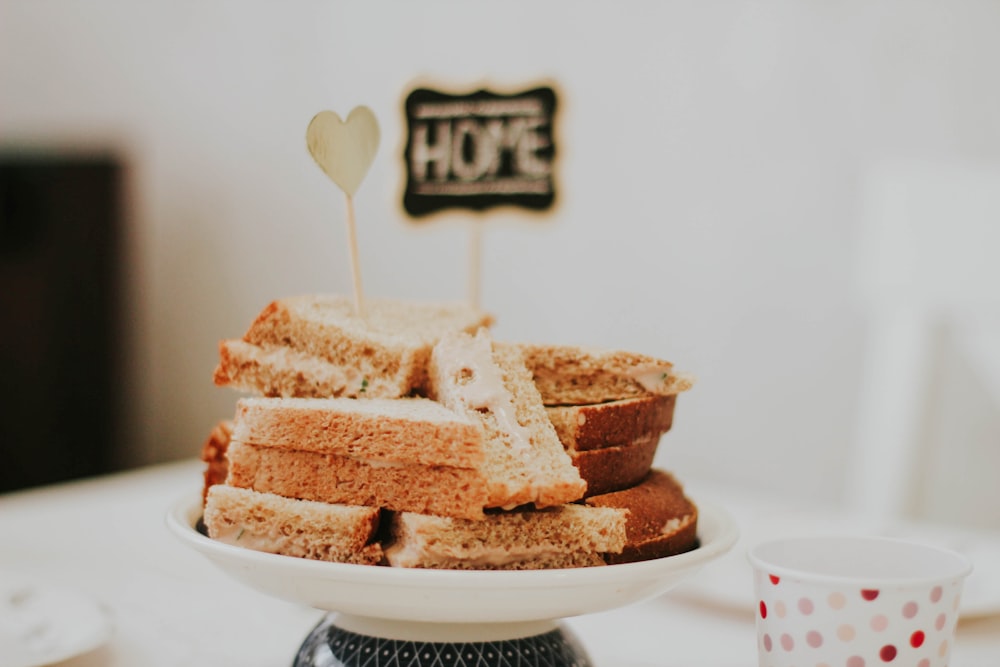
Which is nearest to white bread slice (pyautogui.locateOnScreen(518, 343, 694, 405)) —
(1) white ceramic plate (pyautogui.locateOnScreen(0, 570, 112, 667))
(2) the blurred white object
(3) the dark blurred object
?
(1) white ceramic plate (pyautogui.locateOnScreen(0, 570, 112, 667))

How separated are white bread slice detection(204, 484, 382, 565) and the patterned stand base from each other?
0.09 metres

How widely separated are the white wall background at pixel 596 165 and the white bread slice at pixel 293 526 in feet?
5.68

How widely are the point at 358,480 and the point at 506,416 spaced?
0.13 m

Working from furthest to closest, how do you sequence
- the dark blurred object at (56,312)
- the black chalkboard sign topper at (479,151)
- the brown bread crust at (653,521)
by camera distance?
the dark blurred object at (56,312), the black chalkboard sign topper at (479,151), the brown bread crust at (653,521)

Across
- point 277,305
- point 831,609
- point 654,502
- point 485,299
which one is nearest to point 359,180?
point 277,305

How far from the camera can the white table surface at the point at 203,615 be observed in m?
1.00

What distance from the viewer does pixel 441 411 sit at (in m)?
0.81

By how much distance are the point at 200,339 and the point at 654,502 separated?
3019mm

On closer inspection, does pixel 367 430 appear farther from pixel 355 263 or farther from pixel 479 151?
pixel 479 151

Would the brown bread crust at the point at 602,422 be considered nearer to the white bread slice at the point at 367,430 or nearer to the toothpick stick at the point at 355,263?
the white bread slice at the point at 367,430

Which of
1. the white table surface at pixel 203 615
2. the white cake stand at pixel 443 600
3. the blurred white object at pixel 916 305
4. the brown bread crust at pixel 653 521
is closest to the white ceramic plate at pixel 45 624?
the white table surface at pixel 203 615

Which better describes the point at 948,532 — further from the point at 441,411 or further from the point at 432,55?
the point at 432,55

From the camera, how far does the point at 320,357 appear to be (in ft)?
3.02

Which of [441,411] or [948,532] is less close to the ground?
[441,411]
